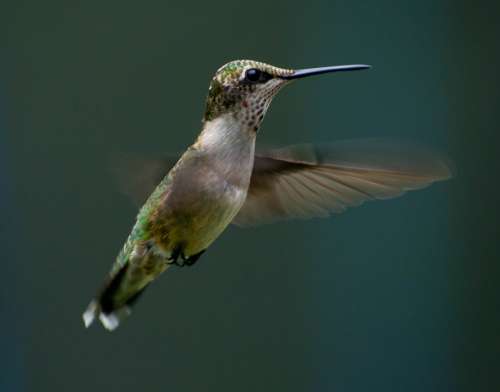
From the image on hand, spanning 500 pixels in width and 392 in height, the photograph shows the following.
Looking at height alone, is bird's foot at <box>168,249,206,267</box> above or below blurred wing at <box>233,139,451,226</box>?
below

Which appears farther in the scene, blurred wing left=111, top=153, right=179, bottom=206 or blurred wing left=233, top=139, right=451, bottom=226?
blurred wing left=111, top=153, right=179, bottom=206

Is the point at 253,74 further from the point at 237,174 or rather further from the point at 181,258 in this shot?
the point at 181,258

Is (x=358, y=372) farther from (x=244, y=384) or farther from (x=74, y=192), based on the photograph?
(x=74, y=192)

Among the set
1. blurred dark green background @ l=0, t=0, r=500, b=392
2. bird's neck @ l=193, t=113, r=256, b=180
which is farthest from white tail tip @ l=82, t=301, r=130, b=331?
blurred dark green background @ l=0, t=0, r=500, b=392

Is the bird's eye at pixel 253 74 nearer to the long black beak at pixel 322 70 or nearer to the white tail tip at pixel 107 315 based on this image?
the long black beak at pixel 322 70

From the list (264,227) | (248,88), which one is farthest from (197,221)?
(264,227)

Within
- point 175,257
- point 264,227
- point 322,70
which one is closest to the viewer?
point 322,70

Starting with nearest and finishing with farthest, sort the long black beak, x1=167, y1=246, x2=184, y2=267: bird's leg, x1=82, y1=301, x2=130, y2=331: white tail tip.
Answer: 1. the long black beak
2. x1=167, y1=246, x2=184, y2=267: bird's leg
3. x1=82, y1=301, x2=130, y2=331: white tail tip

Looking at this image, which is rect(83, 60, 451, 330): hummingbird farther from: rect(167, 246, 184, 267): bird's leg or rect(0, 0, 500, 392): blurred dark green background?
rect(0, 0, 500, 392): blurred dark green background
